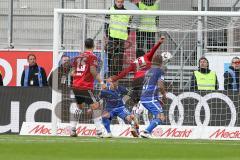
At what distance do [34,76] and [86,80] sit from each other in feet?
9.28

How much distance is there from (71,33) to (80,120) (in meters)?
2.46

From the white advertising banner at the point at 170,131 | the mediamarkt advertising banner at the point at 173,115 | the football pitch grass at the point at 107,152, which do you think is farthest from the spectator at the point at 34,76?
the football pitch grass at the point at 107,152

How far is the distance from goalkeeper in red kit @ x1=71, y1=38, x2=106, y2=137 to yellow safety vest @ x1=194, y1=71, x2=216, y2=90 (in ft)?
8.88

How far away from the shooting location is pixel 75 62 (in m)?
16.3

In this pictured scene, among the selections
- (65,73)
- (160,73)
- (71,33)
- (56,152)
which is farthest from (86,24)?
(56,152)

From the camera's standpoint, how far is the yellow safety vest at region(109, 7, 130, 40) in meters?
17.8

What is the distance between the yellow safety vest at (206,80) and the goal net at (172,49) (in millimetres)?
134

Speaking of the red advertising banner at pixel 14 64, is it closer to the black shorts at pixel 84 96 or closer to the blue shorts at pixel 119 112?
the black shorts at pixel 84 96

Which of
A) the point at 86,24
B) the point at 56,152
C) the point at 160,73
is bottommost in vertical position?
the point at 56,152

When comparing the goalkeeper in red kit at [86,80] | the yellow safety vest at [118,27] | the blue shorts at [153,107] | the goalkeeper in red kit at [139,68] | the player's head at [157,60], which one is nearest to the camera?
the goalkeeper in red kit at [86,80]

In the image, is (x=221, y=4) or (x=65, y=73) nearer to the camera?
(x=65, y=73)

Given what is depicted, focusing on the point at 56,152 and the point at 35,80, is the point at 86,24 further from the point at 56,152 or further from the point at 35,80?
the point at 56,152

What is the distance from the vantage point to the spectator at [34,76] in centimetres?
1877

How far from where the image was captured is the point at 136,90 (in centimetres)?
1752
